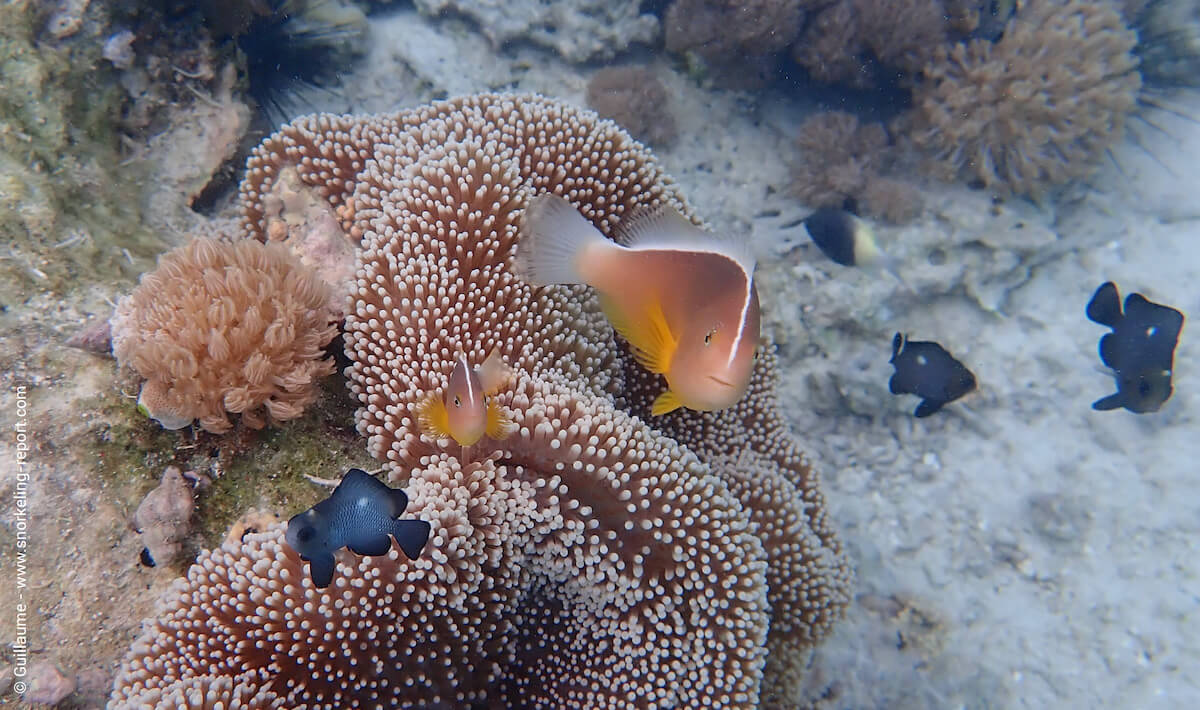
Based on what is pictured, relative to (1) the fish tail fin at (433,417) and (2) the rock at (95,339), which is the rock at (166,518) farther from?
(1) the fish tail fin at (433,417)

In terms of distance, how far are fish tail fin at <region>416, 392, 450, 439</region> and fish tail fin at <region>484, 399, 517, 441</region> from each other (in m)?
0.14

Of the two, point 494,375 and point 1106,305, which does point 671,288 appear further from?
point 1106,305

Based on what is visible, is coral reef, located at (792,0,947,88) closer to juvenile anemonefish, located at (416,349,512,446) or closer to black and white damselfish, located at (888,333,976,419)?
black and white damselfish, located at (888,333,976,419)

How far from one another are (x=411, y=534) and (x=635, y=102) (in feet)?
15.3

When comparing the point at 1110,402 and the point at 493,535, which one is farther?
the point at 1110,402

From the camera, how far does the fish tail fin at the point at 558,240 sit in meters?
2.26

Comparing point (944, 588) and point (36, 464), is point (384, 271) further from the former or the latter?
point (944, 588)

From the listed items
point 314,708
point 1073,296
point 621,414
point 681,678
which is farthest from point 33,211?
point 1073,296

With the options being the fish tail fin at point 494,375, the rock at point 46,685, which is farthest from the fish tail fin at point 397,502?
the rock at point 46,685

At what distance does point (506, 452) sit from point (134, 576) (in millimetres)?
1408

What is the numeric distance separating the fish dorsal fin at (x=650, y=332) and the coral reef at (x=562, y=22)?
443cm

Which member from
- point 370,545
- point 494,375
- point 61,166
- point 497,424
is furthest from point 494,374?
point 61,166

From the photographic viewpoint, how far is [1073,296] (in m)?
5.64

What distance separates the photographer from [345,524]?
5.78 feet
